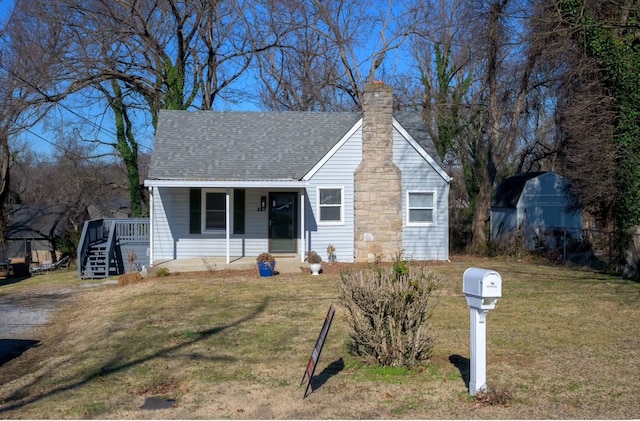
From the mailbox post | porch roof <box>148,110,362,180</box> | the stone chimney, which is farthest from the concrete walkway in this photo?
the mailbox post

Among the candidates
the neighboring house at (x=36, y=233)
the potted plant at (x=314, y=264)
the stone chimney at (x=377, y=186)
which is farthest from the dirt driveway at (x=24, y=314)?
the neighboring house at (x=36, y=233)

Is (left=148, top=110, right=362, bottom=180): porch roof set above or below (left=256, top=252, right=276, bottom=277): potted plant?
above

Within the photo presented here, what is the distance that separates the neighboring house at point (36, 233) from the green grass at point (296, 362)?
28.0m

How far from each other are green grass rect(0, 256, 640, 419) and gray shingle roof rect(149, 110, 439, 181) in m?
6.42

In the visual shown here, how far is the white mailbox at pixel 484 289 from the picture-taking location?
251 inches

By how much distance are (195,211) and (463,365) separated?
14.2 metres

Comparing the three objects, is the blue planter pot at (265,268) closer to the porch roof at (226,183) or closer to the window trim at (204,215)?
the porch roof at (226,183)

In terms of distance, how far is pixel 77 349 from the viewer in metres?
9.84

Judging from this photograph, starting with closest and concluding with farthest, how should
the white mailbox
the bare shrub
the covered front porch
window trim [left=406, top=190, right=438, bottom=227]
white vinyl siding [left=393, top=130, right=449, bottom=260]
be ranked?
the white mailbox → the bare shrub → the covered front porch → white vinyl siding [left=393, top=130, right=449, bottom=260] → window trim [left=406, top=190, right=438, bottom=227]

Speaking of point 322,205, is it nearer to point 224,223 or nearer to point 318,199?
point 318,199

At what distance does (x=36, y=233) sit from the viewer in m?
40.2

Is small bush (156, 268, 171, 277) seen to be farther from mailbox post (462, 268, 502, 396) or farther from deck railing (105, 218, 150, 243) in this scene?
mailbox post (462, 268, 502, 396)

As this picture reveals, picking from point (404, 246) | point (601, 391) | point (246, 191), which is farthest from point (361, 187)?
point (601, 391)

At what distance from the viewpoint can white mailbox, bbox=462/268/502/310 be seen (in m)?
6.38
